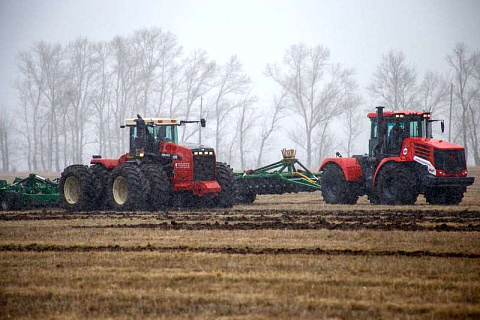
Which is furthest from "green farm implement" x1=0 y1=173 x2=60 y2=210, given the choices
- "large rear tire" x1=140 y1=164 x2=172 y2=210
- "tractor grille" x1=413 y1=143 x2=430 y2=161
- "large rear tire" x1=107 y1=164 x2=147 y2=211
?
"tractor grille" x1=413 y1=143 x2=430 y2=161

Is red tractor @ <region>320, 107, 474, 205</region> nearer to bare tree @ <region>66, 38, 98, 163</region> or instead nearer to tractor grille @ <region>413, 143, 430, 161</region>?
tractor grille @ <region>413, 143, 430, 161</region>

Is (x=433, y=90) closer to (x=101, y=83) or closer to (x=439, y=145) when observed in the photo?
(x=101, y=83)

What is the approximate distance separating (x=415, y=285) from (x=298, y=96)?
70828 millimetres

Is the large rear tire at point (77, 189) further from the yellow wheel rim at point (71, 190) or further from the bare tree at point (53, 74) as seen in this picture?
the bare tree at point (53, 74)

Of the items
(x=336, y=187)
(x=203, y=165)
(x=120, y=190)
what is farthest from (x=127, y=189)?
(x=336, y=187)

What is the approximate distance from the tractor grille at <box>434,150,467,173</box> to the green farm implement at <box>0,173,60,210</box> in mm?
11850

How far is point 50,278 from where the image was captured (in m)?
12.5

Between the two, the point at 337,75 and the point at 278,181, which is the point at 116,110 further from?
the point at 278,181

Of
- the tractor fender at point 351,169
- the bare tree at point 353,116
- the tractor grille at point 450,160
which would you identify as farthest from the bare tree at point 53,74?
the tractor grille at point 450,160

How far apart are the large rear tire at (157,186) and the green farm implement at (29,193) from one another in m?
3.72

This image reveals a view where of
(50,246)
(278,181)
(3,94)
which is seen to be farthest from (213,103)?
(3,94)

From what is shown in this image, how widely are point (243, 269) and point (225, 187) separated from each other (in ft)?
47.1

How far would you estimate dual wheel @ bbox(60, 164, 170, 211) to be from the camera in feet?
85.0

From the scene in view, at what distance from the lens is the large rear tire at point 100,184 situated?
89.9ft
